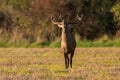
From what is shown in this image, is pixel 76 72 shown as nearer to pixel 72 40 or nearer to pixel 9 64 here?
pixel 72 40

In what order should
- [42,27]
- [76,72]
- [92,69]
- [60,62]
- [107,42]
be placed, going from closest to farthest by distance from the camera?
1. [76,72]
2. [92,69]
3. [60,62]
4. [107,42]
5. [42,27]

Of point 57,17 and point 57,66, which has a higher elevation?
point 57,66

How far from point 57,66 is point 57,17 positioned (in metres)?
13.2

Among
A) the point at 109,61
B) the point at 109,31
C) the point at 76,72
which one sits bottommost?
the point at 109,31

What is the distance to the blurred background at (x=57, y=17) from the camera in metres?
29.6

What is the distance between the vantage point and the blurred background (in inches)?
1167

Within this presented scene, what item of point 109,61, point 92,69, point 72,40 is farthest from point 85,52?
point 92,69

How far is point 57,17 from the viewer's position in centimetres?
2977

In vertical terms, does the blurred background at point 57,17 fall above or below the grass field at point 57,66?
below

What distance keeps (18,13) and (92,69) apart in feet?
55.8

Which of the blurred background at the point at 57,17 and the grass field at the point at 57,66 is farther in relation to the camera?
the blurred background at the point at 57,17

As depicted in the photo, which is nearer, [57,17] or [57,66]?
[57,66]

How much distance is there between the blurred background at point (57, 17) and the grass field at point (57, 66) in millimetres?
6035

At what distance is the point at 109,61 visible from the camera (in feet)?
61.6
